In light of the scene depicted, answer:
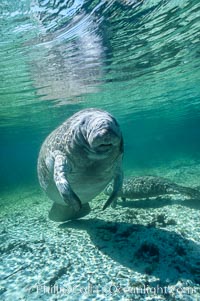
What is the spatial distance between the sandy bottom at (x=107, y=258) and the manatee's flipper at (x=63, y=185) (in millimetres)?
1539

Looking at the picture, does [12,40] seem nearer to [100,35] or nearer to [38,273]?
[100,35]

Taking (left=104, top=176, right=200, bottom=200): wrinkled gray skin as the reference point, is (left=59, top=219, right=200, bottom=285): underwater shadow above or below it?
above

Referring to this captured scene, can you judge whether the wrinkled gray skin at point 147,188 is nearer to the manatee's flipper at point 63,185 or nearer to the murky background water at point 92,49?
the manatee's flipper at point 63,185

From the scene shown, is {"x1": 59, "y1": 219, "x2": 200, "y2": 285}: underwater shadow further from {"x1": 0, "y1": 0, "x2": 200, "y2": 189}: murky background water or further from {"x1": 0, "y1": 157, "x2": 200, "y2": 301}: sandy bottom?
{"x1": 0, "y1": 0, "x2": 200, "y2": 189}: murky background water

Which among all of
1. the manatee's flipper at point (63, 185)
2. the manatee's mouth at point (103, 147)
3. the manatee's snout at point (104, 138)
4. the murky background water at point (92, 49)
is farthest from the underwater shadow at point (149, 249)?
the murky background water at point (92, 49)

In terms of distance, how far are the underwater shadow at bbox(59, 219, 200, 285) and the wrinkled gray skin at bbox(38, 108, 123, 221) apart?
119 centimetres

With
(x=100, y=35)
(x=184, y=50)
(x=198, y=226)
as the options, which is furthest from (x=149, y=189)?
(x=184, y=50)

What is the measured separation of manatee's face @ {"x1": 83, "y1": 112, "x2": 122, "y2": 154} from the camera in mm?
4809

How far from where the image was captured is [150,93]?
2630 cm

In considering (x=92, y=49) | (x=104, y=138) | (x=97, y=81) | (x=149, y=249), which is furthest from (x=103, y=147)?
(x=97, y=81)

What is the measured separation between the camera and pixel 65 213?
9.48 meters

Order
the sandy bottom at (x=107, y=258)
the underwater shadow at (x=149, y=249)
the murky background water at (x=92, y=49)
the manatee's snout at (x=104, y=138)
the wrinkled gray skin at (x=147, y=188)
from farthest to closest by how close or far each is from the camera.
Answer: the wrinkled gray skin at (x=147, y=188)
the murky background water at (x=92, y=49)
the underwater shadow at (x=149, y=249)
the sandy bottom at (x=107, y=258)
the manatee's snout at (x=104, y=138)

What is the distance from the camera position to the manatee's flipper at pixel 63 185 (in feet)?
18.1

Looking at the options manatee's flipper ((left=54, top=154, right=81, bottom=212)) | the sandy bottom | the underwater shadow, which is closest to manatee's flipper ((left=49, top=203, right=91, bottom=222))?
the sandy bottom
